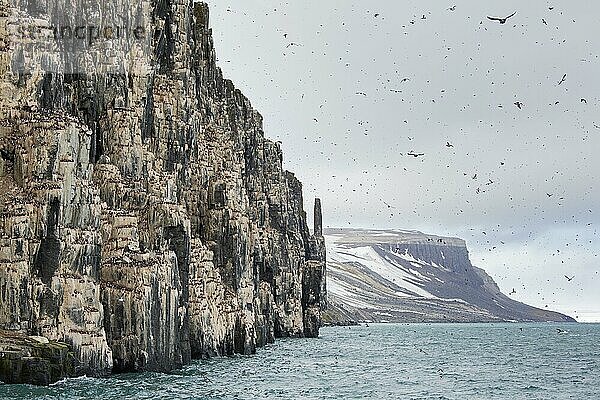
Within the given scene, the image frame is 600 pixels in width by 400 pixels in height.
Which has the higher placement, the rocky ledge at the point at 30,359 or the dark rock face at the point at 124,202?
the dark rock face at the point at 124,202

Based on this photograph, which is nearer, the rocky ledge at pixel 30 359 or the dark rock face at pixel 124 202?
the rocky ledge at pixel 30 359

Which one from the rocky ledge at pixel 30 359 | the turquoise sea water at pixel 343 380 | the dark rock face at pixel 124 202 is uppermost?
the dark rock face at pixel 124 202

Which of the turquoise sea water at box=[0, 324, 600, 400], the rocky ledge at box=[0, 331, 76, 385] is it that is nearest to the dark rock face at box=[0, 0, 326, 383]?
the rocky ledge at box=[0, 331, 76, 385]

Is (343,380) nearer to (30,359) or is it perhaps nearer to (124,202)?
(124,202)

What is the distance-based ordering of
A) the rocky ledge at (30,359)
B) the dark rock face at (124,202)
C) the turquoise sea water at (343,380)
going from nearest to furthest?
the rocky ledge at (30,359) → the turquoise sea water at (343,380) → the dark rock face at (124,202)

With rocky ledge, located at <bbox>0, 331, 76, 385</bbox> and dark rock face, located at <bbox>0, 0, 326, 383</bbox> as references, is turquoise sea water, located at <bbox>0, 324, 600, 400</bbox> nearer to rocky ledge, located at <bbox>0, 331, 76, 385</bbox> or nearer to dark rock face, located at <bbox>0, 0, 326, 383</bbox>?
rocky ledge, located at <bbox>0, 331, 76, 385</bbox>

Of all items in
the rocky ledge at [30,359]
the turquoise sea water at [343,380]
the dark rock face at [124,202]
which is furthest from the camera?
the dark rock face at [124,202]

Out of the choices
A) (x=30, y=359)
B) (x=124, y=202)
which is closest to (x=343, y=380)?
(x=124, y=202)

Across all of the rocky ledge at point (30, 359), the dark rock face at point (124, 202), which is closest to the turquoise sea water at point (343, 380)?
the rocky ledge at point (30, 359)

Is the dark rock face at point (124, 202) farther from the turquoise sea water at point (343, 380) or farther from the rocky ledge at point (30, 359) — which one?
the turquoise sea water at point (343, 380)
